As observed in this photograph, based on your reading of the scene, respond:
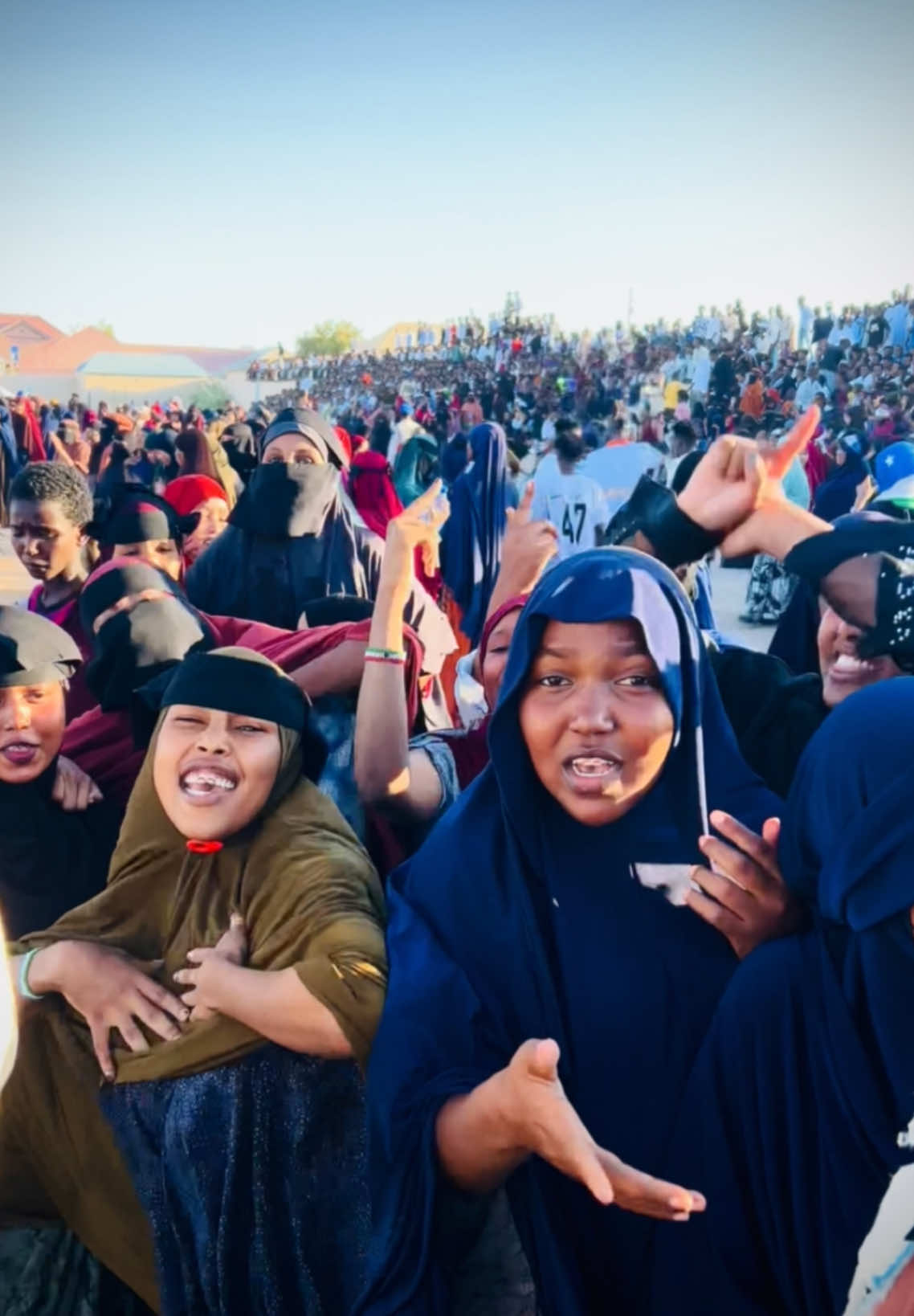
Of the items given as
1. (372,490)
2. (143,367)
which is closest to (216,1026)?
(372,490)

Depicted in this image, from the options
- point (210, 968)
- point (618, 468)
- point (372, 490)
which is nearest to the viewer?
point (210, 968)

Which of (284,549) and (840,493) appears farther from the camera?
(840,493)

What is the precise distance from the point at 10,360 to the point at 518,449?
54.0 meters

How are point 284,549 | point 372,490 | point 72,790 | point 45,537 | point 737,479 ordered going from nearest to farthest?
point 737,479
point 72,790
point 45,537
point 284,549
point 372,490

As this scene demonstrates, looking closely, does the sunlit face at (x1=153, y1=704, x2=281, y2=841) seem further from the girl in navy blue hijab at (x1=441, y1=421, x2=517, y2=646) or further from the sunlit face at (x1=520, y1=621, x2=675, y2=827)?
the girl in navy blue hijab at (x1=441, y1=421, x2=517, y2=646)

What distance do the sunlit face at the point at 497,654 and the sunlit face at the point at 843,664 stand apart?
2.06 ft

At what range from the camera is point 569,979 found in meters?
1.64

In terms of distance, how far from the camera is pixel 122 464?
11688 mm

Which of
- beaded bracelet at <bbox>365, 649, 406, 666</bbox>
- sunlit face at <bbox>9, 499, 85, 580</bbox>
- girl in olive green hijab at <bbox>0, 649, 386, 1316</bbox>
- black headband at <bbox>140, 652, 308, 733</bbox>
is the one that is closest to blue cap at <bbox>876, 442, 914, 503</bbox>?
beaded bracelet at <bbox>365, 649, 406, 666</bbox>

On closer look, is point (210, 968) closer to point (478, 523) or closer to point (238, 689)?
point (238, 689)

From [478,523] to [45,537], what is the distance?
3.09 meters

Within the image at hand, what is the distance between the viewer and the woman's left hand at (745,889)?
1546 mm

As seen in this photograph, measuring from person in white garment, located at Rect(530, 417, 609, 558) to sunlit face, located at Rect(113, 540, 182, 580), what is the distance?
11.6 feet

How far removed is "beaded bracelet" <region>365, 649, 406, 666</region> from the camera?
2.15 metres
